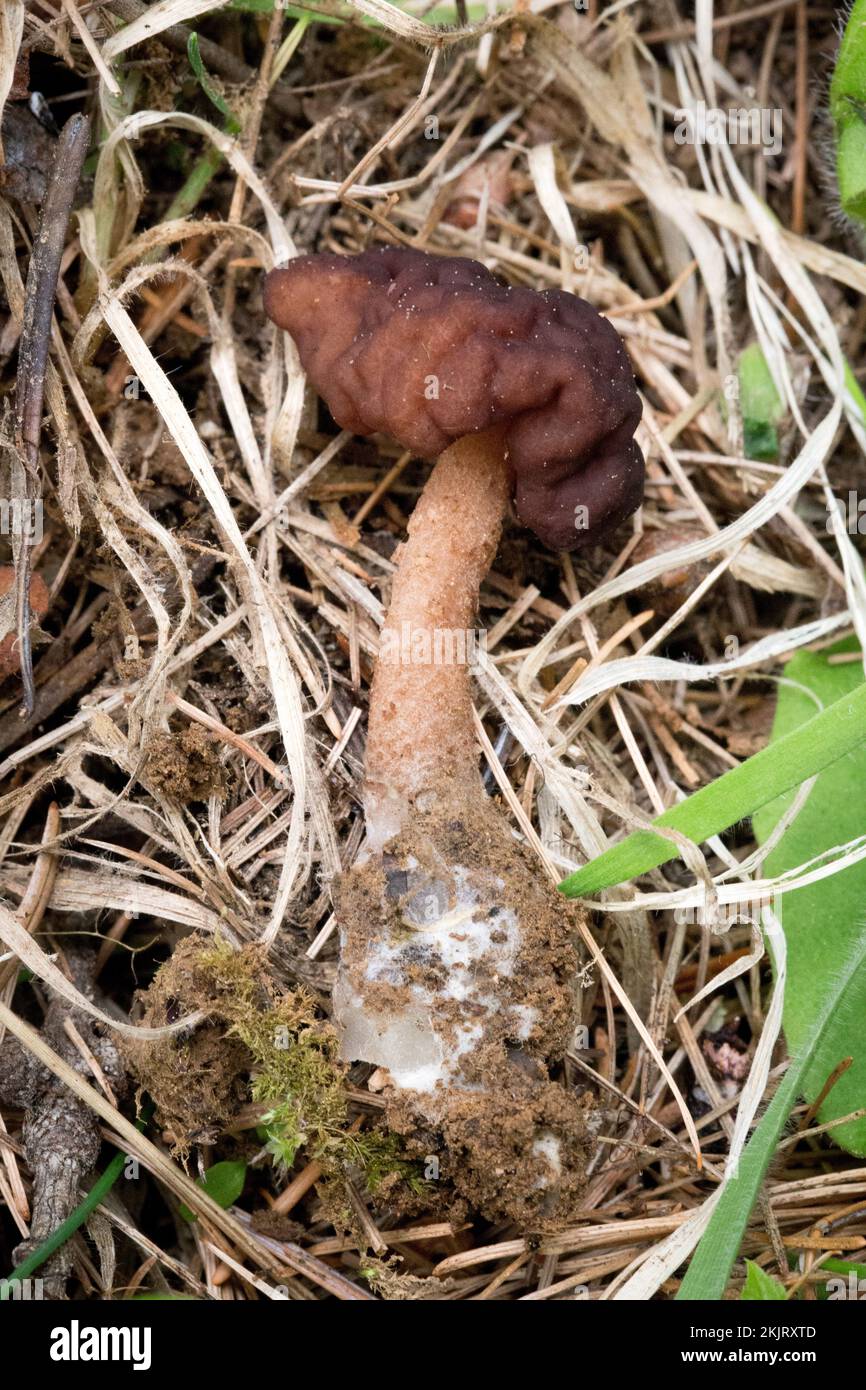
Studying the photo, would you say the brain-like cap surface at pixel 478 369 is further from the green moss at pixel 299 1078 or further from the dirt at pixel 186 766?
the green moss at pixel 299 1078

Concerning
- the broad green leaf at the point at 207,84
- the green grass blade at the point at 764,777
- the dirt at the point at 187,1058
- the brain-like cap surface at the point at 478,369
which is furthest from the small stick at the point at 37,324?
the green grass blade at the point at 764,777

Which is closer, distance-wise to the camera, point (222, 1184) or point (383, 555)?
point (222, 1184)

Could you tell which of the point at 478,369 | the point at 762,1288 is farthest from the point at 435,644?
the point at 762,1288

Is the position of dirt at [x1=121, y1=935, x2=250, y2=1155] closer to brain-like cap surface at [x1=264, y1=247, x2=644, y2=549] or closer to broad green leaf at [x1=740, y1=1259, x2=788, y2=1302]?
broad green leaf at [x1=740, y1=1259, x2=788, y2=1302]

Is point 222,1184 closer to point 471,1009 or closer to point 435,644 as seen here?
point 471,1009

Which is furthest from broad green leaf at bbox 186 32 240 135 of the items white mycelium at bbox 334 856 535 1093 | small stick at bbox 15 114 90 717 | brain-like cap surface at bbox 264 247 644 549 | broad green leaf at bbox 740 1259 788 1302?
broad green leaf at bbox 740 1259 788 1302

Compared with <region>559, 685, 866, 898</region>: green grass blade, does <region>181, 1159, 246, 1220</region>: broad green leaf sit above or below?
below
